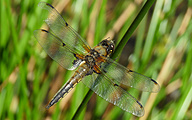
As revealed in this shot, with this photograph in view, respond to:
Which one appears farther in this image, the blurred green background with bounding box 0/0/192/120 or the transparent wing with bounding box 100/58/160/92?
the blurred green background with bounding box 0/0/192/120

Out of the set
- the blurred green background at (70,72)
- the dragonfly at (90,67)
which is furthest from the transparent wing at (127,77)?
the blurred green background at (70,72)

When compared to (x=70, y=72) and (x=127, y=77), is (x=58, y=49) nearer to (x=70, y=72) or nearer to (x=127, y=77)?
(x=70, y=72)

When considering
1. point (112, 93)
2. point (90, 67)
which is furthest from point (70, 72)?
point (112, 93)

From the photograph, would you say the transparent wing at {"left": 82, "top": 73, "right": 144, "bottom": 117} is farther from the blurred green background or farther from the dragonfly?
the blurred green background

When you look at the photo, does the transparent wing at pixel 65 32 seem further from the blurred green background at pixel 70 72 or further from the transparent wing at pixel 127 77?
the transparent wing at pixel 127 77

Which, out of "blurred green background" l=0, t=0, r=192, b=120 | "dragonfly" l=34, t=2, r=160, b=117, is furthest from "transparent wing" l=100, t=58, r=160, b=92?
"blurred green background" l=0, t=0, r=192, b=120

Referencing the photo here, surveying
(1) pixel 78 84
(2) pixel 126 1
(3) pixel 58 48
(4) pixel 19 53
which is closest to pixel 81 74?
(1) pixel 78 84

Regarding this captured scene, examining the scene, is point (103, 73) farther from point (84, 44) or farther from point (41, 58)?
point (41, 58)
